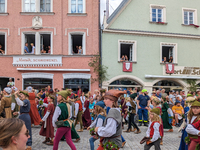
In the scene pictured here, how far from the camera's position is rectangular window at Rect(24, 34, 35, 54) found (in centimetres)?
1875

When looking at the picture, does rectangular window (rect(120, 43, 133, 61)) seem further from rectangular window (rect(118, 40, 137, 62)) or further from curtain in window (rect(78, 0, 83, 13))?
curtain in window (rect(78, 0, 83, 13))

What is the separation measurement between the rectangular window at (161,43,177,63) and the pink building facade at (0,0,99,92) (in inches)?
230

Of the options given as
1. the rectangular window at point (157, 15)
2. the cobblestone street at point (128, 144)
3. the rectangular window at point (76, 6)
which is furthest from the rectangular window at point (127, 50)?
the cobblestone street at point (128, 144)

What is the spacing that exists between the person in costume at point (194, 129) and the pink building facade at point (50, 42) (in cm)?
1356

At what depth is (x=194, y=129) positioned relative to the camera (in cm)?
485

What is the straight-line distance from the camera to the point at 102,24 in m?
19.4

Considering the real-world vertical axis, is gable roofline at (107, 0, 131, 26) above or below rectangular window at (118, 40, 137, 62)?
above

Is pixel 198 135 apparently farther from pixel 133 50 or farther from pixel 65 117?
pixel 133 50

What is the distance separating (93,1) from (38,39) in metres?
5.13

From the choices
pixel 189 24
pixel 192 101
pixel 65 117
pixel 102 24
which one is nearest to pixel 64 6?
pixel 102 24

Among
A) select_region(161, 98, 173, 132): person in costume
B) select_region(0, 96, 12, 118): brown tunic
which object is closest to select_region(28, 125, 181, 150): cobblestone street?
select_region(0, 96, 12, 118): brown tunic

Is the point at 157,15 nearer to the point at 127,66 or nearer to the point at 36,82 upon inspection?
the point at 127,66

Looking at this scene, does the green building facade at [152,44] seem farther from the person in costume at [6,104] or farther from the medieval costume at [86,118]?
the person in costume at [6,104]

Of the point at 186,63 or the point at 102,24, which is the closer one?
the point at 102,24
